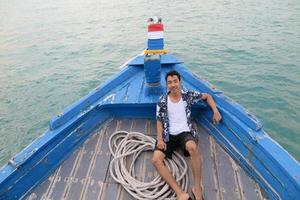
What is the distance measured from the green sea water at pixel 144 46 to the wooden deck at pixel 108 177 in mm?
2453

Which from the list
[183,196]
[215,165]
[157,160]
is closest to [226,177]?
[215,165]

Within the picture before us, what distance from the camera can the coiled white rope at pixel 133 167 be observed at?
2891 millimetres

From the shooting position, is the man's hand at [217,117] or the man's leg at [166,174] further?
the man's hand at [217,117]

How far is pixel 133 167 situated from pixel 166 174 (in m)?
0.49

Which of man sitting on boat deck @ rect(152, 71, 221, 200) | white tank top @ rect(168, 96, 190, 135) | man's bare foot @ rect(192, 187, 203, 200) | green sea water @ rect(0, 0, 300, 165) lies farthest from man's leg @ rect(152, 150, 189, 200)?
green sea water @ rect(0, 0, 300, 165)

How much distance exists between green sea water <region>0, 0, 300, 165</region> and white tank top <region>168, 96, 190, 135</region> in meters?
2.82

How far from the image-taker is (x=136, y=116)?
405 cm

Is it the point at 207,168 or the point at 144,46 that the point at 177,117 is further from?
the point at 144,46

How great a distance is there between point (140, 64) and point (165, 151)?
192 centimetres

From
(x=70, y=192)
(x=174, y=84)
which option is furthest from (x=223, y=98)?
(x=70, y=192)

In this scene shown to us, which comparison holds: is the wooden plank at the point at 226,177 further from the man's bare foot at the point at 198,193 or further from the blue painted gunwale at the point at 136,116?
the man's bare foot at the point at 198,193

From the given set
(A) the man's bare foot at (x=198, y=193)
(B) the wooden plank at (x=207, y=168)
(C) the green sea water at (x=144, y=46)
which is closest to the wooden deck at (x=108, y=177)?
(B) the wooden plank at (x=207, y=168)

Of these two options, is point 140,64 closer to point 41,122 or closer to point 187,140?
point 187,140

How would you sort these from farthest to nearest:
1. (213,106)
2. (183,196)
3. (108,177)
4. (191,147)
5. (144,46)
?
1. (144,46)
2. (213,106)
3. (108,177)
4. (191,147)
5. (183,196)
